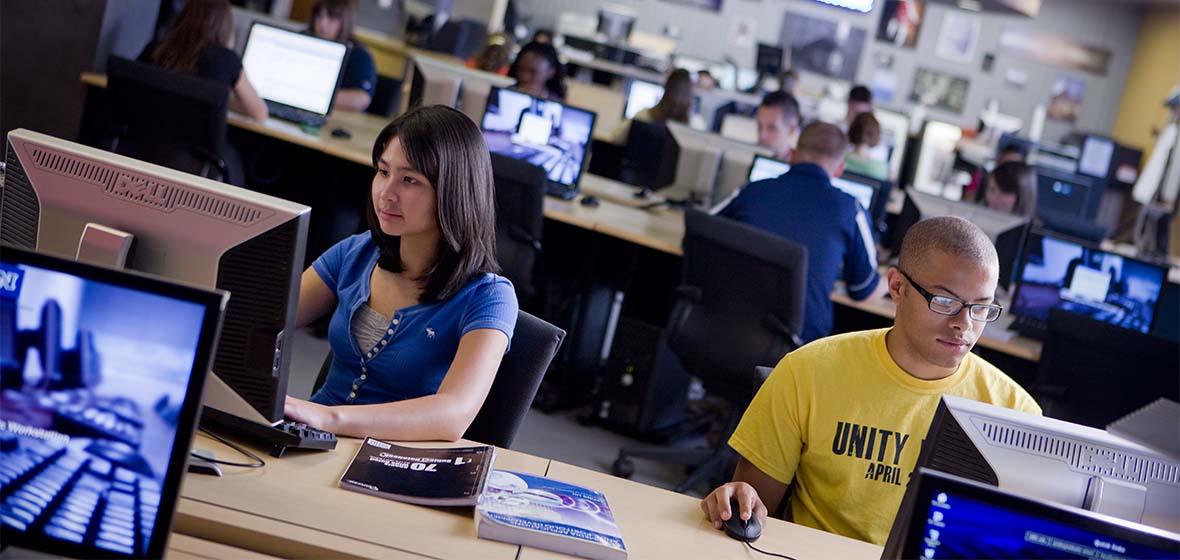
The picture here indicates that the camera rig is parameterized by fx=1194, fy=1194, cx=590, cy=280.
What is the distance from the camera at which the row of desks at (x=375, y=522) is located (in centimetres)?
143

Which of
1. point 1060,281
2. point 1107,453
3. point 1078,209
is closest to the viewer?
point 1107,453

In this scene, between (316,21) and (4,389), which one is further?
(316,21)

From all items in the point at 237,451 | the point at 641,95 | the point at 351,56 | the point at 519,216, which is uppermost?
the point at 641,95

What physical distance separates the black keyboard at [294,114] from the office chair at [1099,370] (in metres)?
2.92

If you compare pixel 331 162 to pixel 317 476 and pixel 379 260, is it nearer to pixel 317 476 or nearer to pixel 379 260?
pixel 379 260

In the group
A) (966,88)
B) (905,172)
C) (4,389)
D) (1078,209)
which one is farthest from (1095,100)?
A: (4,389)

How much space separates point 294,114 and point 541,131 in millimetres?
1040

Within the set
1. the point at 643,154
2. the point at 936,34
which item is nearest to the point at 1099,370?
the point at 643,154

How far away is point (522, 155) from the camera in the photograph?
4.70 m

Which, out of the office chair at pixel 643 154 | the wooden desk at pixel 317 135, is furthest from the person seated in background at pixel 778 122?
the wooden desk at pixel 317 135

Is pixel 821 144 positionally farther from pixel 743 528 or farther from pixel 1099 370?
pixel 743 528

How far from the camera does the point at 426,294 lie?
2006 mm

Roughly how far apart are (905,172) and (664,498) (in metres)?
8.04

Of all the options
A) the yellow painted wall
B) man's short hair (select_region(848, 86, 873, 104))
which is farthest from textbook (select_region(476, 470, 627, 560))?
the yellow painted wall
